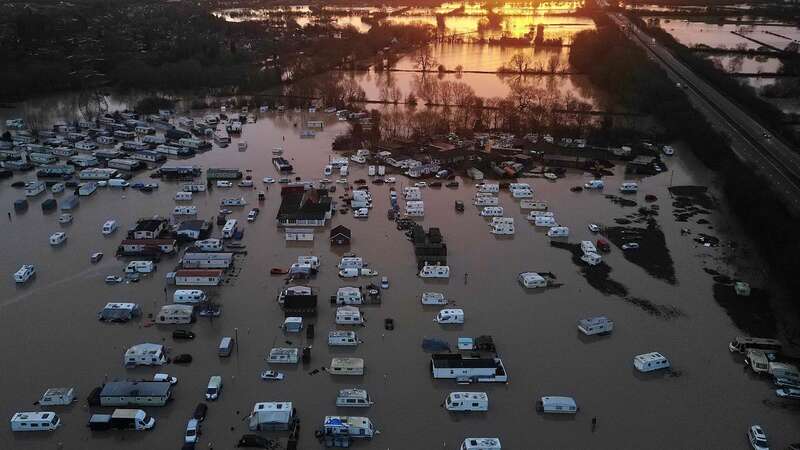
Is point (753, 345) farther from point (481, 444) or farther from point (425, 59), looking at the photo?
point (425, 59)

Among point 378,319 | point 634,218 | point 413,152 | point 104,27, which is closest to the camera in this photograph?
point 378,319

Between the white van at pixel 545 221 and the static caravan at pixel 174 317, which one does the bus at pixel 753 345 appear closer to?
the white van at pixel 545 221

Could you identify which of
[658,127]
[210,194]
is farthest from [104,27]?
[658,127]

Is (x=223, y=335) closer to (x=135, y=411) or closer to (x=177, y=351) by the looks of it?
(x=177, y=351)

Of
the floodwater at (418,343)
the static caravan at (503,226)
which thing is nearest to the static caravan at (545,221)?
the floodwater at (418,343)

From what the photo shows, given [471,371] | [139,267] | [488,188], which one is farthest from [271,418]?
[488,188]

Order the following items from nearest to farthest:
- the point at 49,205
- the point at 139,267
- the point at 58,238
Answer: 1. the point at 139,267
2. the point at 58,238
3. the point at 49,205
